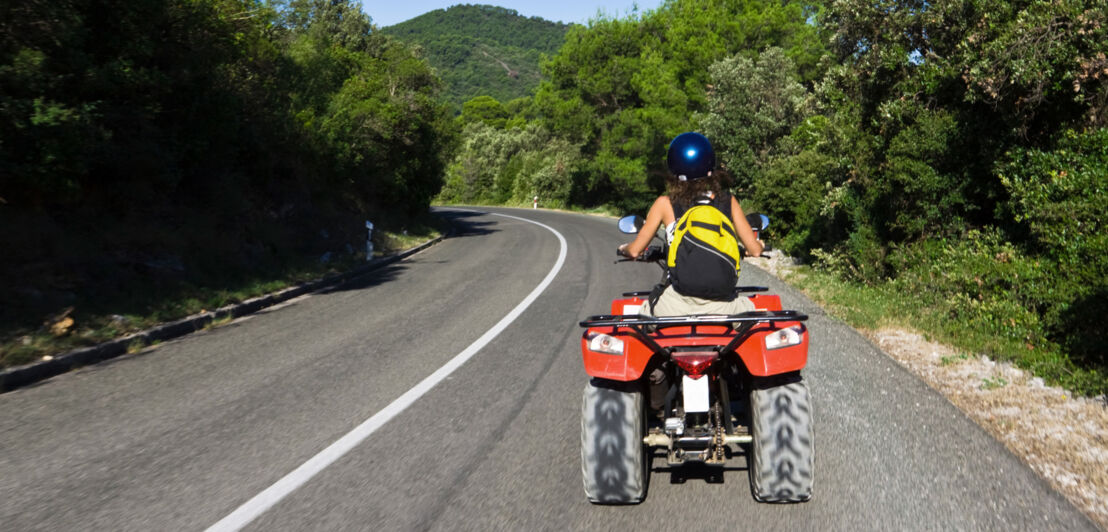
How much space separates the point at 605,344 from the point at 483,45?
149 meters

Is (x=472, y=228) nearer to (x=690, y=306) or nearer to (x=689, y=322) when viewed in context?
(x=690, y=306)

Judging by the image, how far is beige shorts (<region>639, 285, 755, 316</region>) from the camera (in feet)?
14.4

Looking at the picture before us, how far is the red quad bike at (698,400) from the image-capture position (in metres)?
3.97

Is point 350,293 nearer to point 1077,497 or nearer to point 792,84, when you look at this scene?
point 1077,497

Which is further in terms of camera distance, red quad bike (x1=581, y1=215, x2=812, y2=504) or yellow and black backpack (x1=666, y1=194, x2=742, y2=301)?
yellow and black backpack (x1=666, y1=194, x2=742, y2=301)

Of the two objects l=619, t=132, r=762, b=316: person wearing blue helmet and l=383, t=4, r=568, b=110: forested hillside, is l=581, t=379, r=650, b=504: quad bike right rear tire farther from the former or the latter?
l=383, t=4, r=568, b=110: forested hillside

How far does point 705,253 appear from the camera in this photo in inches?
166

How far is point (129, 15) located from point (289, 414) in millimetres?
7944

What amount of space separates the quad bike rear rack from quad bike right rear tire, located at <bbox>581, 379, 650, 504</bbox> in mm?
339

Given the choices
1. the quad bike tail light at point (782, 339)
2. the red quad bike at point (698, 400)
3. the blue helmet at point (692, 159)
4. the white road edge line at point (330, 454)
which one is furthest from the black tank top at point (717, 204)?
the white road edge line at point (330, 454)

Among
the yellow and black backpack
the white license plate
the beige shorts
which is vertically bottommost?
the white license plate

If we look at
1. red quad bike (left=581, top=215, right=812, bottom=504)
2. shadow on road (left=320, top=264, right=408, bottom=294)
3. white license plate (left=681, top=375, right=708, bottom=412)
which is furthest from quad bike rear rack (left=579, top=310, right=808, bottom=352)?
shadow on road (left=320, top=264, right=408, bottom=294)

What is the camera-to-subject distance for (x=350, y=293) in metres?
13.8

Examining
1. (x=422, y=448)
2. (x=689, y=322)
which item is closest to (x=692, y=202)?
(x=689, y=322)
